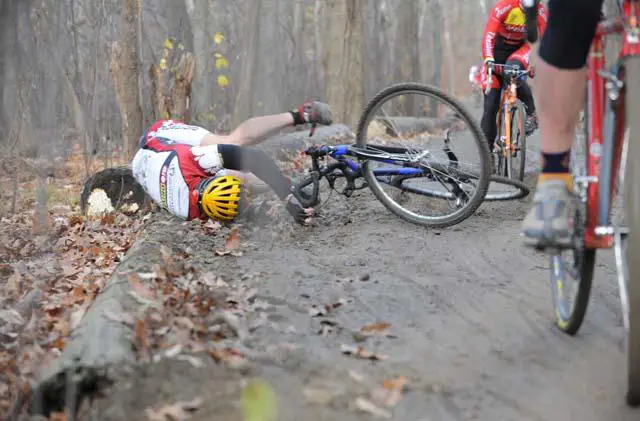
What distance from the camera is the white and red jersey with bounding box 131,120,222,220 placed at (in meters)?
5.53

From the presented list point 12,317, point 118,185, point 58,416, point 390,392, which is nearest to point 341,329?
point 390,392

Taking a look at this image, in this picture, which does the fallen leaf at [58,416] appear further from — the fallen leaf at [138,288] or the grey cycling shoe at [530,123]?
the grey cycling shoe at [530,123]

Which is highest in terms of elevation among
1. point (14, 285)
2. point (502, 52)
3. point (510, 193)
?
point (502, 52)

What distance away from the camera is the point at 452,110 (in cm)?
516

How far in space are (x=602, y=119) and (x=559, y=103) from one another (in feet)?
0.56

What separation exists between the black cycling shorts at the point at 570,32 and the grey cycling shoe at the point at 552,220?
1.60ft

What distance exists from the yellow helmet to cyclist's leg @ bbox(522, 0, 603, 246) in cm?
293

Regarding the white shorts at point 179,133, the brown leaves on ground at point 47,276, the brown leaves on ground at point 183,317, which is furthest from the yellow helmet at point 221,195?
the brown leaves on ground at point 183,317

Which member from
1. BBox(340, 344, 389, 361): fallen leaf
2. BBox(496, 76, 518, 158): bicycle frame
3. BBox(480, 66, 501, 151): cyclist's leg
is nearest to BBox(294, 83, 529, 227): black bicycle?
BBox(496, 76, 518, 158): bicycle frame

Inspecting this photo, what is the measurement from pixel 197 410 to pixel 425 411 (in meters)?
0.78

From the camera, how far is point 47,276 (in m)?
5.14

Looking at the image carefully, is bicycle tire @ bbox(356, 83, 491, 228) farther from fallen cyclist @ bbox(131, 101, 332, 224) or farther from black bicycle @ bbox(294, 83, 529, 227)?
fallen cyclist @ bbox(131, 101, 332, 224)

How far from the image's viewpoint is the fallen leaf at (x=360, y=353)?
9.67 feet

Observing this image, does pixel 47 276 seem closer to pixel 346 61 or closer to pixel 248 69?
pixel 346 61
